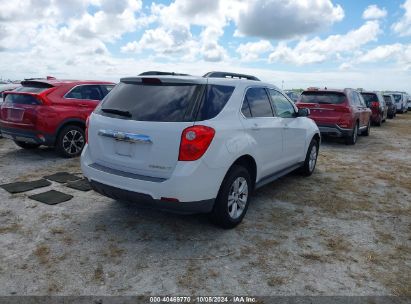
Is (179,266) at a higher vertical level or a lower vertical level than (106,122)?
lower

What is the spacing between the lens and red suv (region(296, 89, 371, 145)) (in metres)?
10.7

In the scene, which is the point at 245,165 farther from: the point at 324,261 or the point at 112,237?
the point at 112,237

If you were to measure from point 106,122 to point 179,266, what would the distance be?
1791 millimetres

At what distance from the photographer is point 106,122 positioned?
410 centimetres

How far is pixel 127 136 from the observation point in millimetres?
3844

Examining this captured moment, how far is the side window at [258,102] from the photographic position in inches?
184

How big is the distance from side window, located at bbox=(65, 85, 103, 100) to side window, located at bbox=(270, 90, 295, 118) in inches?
182

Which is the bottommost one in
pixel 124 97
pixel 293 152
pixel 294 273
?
pixel 294 273

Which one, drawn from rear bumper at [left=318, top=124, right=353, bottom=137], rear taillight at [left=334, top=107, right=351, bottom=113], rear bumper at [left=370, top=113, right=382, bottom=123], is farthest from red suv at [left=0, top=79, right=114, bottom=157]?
rear bumper at [left=370, top=113, right=382, bottom=123]

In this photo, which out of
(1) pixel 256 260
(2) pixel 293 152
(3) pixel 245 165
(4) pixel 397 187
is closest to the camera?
(1) pixel 256 260

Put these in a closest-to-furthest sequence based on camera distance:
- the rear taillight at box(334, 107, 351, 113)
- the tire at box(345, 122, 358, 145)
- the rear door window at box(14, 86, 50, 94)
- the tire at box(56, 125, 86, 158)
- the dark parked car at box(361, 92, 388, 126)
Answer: the rear door window at box(14, 86, 50, 94) → the tire at box(56, 125, 86, 158) → the rear taillight at box(334, 107, 351, 113) → the tire at box(345, 122, 358, 145) → the dark parked car at box(361, 92, 388, 126)

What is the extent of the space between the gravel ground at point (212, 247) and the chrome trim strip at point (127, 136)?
1.12 metres

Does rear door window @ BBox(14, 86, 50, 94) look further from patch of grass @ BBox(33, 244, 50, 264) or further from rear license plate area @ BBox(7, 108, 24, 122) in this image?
patch of grass @ BBox(33, 244, 50, 264)

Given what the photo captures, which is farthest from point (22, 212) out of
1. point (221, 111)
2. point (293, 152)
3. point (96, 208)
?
point (293, 152)
